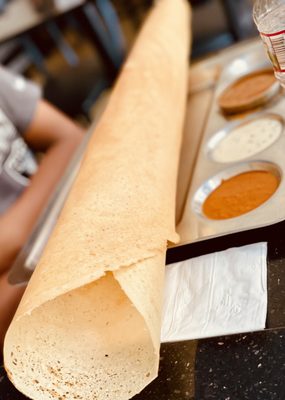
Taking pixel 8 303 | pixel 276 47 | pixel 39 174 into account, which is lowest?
pixel 39 174

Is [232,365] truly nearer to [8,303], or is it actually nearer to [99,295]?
[99,295]

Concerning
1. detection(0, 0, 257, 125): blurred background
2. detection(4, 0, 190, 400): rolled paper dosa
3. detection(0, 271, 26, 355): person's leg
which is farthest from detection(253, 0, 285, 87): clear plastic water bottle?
detection(0, 0, 257, 125): blurred background

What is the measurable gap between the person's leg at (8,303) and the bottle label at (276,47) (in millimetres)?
873

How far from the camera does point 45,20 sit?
3.30 metres

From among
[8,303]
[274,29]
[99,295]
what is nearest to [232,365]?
[99,295]

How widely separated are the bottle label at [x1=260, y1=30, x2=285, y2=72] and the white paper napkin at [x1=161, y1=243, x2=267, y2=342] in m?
0.45

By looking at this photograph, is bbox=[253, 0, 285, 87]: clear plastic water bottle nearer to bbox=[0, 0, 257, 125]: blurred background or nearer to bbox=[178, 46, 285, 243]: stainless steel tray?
bbox=[178, 46, 285, 243]: stainless steel tray

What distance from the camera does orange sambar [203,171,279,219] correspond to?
1.15m

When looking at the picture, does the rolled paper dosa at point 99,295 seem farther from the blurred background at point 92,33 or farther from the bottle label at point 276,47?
the blurred background at point 92,33

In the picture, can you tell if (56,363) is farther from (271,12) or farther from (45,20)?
(45,20)

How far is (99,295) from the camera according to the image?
96cm

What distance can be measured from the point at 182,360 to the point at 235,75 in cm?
133

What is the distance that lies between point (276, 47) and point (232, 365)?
0.73m

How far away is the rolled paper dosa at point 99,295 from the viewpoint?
0.85 meters
